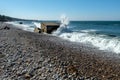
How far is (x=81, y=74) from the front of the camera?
27.8 ft

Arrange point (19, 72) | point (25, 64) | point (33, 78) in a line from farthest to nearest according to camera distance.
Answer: point (25, 64)
point (19, 72)
point (33, 78)

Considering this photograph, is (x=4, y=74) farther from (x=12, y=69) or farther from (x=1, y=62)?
(x=1, y=62)

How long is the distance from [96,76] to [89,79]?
2.16ft

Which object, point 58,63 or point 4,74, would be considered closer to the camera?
point 4,74

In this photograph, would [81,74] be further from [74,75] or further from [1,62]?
[1,62]

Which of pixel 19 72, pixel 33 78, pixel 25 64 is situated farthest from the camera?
pixel 25 64

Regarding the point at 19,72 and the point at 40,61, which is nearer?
the point at 19,72

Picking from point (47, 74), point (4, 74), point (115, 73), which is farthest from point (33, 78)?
point (115, 73)

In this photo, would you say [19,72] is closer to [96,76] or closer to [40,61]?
[40,61]

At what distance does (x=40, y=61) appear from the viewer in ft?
32.5

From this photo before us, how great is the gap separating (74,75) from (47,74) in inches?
41.2

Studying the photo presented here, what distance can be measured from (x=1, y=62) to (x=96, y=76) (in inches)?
174

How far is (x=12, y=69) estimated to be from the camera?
8.80m

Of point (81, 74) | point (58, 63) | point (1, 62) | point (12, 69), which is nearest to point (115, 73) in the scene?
point (81, 74)
